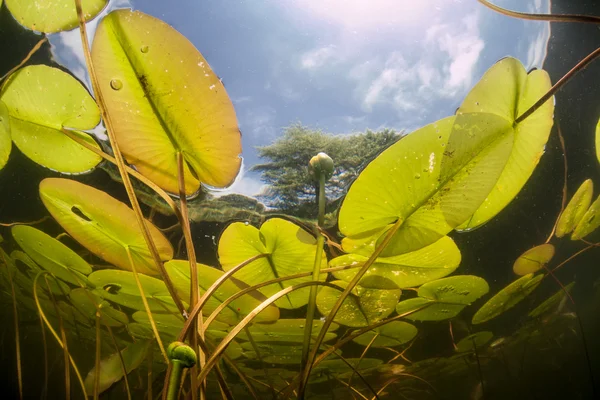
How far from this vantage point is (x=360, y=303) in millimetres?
1540

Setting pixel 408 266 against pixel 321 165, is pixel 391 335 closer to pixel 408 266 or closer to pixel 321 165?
pixel 408 266

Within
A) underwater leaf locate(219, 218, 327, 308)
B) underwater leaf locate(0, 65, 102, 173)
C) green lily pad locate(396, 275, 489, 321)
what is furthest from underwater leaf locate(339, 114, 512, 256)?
green lily pad locate(396, 275, 489, 321)

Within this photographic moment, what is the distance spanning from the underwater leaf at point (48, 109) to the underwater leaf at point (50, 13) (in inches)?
3.9

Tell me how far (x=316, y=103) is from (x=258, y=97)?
16 centimetres

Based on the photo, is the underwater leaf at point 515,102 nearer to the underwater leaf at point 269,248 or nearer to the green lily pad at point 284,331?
the underwater leaf at point 269,248

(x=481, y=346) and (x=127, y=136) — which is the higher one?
(x=127, y=136)

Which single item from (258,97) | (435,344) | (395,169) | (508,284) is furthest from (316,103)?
(435,344)

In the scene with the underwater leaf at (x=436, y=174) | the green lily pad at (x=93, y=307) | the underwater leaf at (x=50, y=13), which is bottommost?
the green lily pad at (x=93, y=307)

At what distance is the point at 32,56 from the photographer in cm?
77

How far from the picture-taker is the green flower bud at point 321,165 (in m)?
0.83

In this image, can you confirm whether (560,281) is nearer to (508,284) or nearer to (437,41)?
(508,284)

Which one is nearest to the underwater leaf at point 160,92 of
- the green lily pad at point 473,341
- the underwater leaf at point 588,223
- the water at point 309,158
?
the water at point 309,158

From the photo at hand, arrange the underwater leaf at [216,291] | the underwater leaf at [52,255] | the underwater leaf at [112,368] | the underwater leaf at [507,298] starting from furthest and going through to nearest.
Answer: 1. the underwater leaf at [507,298]
2. the underwater leaf at [52,255]
3. the underwater leaf at [216,291]
4. the underwater leaf at [112,368]

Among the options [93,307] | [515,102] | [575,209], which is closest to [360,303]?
[575,209]
